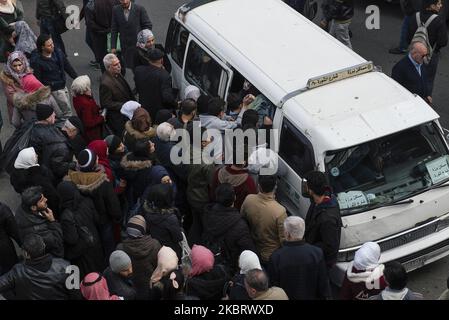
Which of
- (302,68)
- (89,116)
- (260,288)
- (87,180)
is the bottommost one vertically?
(89,116)

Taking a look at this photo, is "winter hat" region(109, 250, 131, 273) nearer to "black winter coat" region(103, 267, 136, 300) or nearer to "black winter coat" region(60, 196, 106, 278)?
"black winter coat" region(103, 267, 136, 300)

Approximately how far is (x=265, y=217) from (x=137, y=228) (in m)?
1.20

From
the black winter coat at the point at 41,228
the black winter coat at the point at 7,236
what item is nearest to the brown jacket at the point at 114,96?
the black winter coat at the point at 7,236

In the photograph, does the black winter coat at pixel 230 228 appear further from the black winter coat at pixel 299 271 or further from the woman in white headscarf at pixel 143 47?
the woman in white headscarf at pixel 143 47

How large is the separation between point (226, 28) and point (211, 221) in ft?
9.78

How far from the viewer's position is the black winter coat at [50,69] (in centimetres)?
930

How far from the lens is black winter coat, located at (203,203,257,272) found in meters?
6.61

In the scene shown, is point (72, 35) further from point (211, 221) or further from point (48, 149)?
point (211, 221)

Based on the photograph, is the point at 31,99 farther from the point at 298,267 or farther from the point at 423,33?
the point at 423,33

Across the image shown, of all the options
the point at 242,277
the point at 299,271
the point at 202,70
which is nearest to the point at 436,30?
the point at 202,70

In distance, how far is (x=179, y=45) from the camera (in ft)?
31.2

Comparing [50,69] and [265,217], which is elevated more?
[265,217]

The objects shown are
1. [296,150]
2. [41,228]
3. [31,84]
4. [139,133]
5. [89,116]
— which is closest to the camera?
[41,228]
